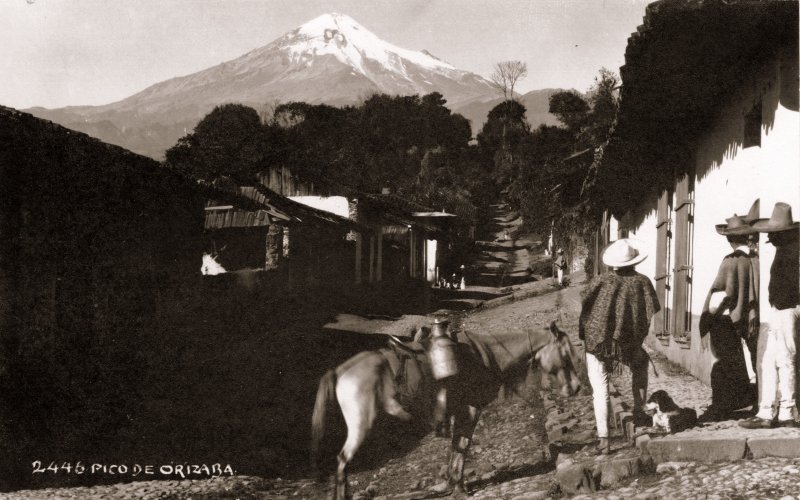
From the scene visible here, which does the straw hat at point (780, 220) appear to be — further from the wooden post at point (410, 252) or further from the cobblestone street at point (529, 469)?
the wooden post at point (410, 252)

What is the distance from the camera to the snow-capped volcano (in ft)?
21.1

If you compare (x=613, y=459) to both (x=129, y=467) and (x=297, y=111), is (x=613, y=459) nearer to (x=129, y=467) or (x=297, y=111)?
(x=129, y=467)

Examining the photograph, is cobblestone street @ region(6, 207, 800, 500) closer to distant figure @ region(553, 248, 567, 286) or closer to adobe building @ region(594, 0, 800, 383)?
distant figure @ region(553, 248, 567, 286)

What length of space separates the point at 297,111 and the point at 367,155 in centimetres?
101

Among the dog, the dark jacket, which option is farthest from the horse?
the dark jacket

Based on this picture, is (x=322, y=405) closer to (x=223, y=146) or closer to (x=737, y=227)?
(x=737, y=227)

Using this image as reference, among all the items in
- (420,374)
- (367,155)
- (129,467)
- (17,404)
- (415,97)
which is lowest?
(129,467)

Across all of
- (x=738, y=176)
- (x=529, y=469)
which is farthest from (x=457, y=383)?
(x=738, y=176)

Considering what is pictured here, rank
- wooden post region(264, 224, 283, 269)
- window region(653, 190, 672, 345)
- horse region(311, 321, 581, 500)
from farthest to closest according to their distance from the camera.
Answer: wooden post region(264, 224, 283, 269)
window region(653, 190, 672, 345)
horse region(311, 321, 581, 500)

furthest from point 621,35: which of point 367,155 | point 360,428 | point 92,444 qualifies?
point 92,444

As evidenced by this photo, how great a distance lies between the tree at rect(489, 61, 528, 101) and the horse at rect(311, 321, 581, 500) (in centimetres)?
269

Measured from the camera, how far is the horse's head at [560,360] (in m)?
5.09

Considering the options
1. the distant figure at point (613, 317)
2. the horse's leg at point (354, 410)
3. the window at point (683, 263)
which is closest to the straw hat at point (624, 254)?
the distant figure at point (613, 317)

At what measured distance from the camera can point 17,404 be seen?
19.2 ft
